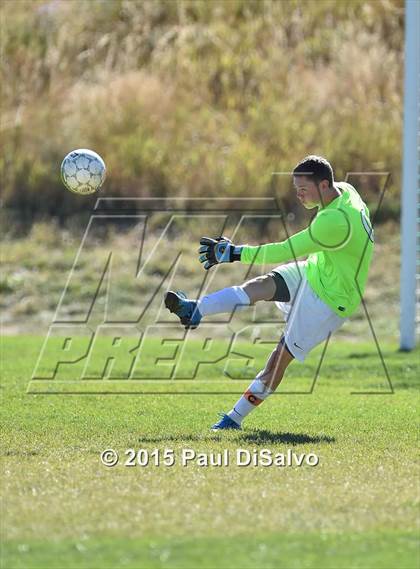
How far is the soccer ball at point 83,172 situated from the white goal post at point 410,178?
538 centimetres

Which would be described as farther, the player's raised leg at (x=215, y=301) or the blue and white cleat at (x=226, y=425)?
the blue and white cleat at (x=226, y=425)

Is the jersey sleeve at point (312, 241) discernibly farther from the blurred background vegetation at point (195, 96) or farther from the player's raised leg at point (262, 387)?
the blurred background vegetation at point (195, 96)

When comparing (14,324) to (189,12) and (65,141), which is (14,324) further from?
(189,12)

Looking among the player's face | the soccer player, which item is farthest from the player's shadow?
the player's face

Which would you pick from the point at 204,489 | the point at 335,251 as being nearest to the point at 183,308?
the point at 335,251

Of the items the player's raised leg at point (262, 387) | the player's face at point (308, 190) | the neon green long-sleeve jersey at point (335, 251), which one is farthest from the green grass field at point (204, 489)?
the player's face at point (308, 190)

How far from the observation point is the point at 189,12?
22.8m

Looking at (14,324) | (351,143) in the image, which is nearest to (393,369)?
(14,324)

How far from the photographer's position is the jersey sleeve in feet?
26.9

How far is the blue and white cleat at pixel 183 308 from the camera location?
8.06 metres

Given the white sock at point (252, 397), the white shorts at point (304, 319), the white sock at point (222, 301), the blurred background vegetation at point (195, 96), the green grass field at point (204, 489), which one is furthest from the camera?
the blurred background vegetation at point (195, 96)

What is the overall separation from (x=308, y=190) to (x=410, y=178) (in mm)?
5744

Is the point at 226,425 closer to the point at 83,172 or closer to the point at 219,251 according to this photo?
the point at 219,251

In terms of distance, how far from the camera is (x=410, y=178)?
13961 millimetres
